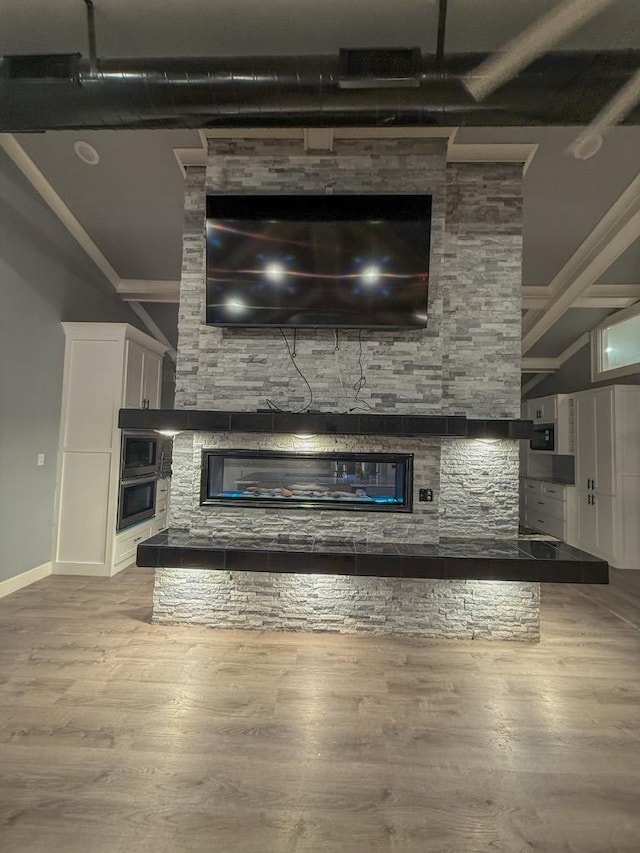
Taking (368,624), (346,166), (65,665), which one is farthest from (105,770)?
(346,166)

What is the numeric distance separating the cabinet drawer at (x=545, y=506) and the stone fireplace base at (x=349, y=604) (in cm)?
320

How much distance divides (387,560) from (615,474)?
3.56 metres

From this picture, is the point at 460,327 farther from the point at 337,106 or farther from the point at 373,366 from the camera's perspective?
the point at 337,106

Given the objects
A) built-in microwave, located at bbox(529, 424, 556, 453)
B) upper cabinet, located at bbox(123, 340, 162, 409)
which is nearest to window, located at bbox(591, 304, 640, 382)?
built-in microwave, located at bbox(529, 424, 556, 453)

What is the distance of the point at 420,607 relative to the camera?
3033mm

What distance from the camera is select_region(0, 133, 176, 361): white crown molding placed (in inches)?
129

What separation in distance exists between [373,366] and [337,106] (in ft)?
5.01

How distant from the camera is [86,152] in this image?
3.37 m

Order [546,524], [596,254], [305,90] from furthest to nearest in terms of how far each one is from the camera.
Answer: [546,524] < [596,254] < [305,90]

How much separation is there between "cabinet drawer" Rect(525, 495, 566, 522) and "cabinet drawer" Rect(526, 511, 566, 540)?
42 millimetres

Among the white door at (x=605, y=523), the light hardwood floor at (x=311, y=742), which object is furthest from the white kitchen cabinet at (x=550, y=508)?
the light hardwood floor at (x=311, y=742)

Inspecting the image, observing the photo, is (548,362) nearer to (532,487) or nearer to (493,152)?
(532,487)

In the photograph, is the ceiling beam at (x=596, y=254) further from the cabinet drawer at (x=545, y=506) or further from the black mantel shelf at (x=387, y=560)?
the black mantel shelf at (x=387, y=560)

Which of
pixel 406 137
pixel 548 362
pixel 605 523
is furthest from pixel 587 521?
pixel 406 137
